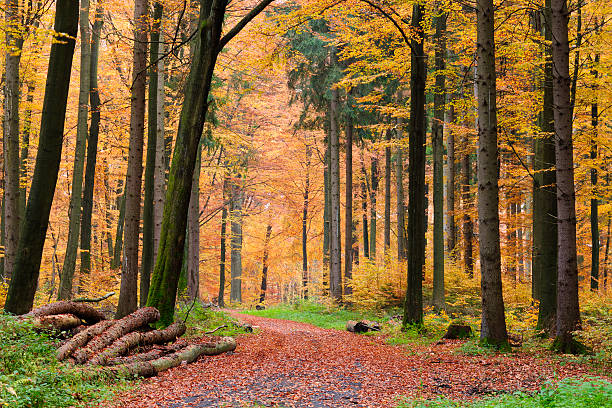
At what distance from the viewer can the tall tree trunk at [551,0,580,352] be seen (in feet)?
25.6

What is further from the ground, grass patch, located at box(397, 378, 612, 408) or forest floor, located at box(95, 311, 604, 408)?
grass patch, located at box(397, 378, 612, 408)

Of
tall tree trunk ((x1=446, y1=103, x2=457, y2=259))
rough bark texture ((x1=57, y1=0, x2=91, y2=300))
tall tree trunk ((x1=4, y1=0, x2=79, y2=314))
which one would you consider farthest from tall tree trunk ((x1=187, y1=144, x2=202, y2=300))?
tall tree trunk ((x1=446, y1=103, x2=457, y2=259))

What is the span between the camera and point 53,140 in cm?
804

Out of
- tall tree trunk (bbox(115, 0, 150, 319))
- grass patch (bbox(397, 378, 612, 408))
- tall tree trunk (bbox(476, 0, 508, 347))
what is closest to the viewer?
grass patch (bbox(397, 378, 612, 408))

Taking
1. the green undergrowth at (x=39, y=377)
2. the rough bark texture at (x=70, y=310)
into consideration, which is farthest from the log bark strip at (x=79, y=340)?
the rough bark texture at (x=70, y=310)

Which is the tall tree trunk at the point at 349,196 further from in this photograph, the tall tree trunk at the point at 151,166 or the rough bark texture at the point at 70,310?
the rough bark texture at the point at 70,310

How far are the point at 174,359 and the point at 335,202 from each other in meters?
12.9

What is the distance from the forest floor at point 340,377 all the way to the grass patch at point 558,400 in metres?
0.43

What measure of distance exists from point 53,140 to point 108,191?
50.5 feet

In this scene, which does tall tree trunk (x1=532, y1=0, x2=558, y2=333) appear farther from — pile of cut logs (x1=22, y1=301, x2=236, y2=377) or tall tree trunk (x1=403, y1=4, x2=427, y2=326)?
pile of cut logs (x1=22, y1=301, x2=236, y2=377)

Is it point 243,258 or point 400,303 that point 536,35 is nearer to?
point 400,303

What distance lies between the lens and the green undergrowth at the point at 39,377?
4504 mm

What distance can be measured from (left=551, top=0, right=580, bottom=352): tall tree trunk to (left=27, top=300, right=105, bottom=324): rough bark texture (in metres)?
8.19

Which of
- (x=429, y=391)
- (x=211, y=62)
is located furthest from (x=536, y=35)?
(x=429, y=391)
